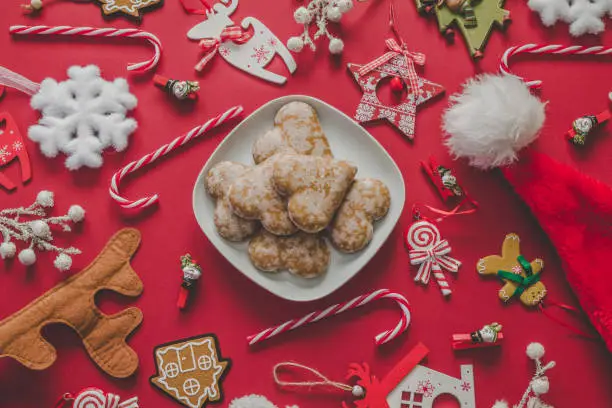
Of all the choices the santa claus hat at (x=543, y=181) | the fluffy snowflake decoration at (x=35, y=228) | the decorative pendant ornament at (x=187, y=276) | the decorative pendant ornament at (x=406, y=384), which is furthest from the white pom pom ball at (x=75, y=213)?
the santa claus hat at (x=543, y=181)

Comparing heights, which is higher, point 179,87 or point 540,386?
point 179,87

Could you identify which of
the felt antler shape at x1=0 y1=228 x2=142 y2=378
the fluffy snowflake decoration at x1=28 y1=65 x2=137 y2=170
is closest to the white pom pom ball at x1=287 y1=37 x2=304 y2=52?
the fluffy snowflake decoration at x1=28 y1=65 x2=137 y2=170

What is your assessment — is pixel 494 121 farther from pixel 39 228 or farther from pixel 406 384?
pixel 39 228

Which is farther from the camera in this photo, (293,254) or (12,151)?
(12,151)

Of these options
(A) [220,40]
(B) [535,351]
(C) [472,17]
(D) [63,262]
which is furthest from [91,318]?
(C) [472,17]

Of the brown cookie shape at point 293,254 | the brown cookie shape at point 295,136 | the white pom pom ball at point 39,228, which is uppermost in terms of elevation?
the brown cookie shape at point 295,136

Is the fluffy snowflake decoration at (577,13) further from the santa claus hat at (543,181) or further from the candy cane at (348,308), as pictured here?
the candy cane at (348,308)

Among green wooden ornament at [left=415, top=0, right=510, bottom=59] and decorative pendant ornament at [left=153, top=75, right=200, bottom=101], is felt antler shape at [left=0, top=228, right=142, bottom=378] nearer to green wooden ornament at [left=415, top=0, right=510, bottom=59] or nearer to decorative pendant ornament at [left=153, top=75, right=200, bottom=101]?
decorative pendant ornament at [left=153, top=75, right=200, bottom=101]
